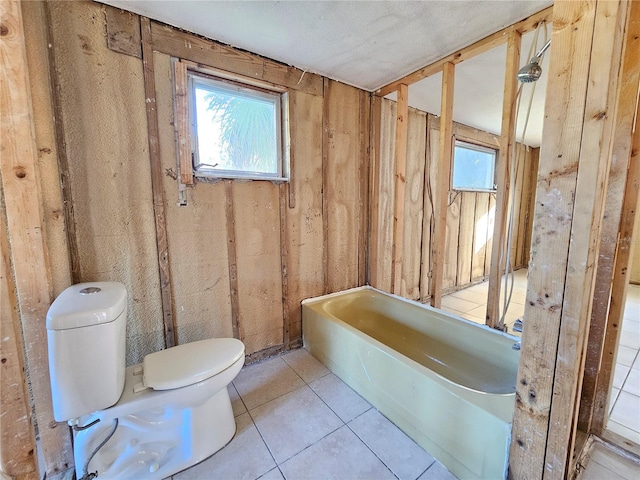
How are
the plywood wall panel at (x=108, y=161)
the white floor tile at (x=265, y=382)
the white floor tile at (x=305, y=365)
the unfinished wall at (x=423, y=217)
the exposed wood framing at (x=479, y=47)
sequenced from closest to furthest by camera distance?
1. the plywood wall panel at (x=108, y=161)
2. the exposed wood framing at (x=479, y=47)
3. the white floor tile at (x=265, y=382)
4. the white floor tile at (x=305, y=365)
5. the unfinished wall at (x=423, y=217)

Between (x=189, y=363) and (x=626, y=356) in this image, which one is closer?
(x=189, y=363)

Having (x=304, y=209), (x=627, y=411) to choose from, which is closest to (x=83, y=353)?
(x=304, y=209)

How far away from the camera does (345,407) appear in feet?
5.08

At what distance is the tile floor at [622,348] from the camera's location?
1443mm

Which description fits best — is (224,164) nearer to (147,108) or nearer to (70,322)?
(147,108)

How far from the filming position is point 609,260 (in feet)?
4.02

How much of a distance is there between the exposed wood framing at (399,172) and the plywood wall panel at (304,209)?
2.29 ft

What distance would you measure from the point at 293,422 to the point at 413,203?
240 cm

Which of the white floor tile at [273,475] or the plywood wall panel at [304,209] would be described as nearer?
the white floor tile at [273,475]

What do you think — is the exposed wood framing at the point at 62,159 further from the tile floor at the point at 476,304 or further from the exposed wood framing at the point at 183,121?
the tile floor at the point at 476,304

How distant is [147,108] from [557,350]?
213 centimetres

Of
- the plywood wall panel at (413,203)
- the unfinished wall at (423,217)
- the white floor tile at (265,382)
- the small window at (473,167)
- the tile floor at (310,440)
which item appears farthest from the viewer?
the small window at (473,167)

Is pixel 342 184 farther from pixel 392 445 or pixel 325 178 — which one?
→ pixel 392 445

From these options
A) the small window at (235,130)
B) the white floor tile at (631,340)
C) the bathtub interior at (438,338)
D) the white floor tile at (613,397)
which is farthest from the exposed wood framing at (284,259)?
the white floor tile at (631,340)
